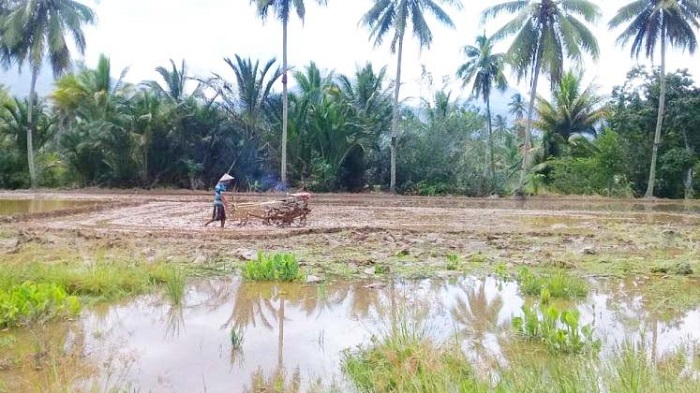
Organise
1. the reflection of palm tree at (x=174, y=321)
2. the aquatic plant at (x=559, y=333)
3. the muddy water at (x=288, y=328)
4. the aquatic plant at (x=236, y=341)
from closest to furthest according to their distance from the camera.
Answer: the muddy water at (x=288, y=328) < the aquatic plant at (x=559, y=333) < the aquatic plant at (x=236, y=341) < the reflection of palm tree at (x=174, y=321)

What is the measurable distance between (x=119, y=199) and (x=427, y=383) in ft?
65.8

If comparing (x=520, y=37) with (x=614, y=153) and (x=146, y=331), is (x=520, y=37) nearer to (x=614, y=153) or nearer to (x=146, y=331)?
(x=614, y=153)

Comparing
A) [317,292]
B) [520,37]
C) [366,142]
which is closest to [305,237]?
[317,292]

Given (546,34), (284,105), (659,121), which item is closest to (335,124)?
(284,105)

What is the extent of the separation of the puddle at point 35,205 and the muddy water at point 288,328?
1258cm

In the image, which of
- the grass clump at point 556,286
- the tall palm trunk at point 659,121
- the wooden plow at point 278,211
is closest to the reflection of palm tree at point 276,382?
the grass clump at point 556,286

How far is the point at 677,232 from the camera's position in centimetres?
1435

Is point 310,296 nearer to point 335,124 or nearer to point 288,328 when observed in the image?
point 288,328

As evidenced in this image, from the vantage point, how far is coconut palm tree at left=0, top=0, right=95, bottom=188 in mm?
27219

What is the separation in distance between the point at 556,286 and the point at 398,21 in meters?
22.4

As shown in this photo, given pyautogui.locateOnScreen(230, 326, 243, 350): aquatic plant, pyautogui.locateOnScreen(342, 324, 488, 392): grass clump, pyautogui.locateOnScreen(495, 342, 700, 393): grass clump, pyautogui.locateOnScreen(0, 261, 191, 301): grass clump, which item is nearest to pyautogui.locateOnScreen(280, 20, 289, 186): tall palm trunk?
pyautogui.locateOnScreen(0, 261, 191, 301): grass clump

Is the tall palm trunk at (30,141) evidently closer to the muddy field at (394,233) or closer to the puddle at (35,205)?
the puddle at (35,205)

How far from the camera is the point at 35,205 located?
781 inches

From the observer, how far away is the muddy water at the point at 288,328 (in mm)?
4660
